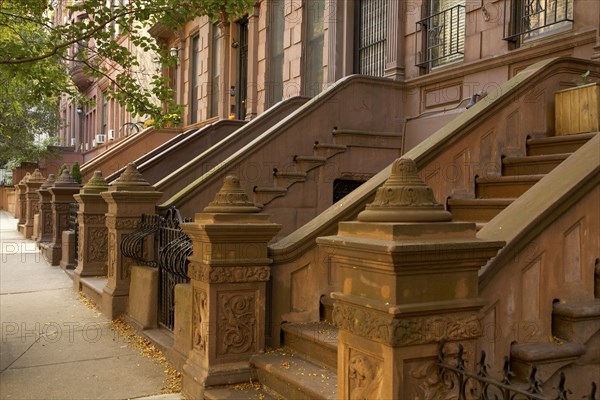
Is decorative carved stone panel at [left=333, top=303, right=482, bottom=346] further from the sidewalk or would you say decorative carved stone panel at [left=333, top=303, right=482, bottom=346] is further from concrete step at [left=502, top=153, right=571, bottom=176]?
concrete step at [left=502, top=153, right=571, bottom=176]

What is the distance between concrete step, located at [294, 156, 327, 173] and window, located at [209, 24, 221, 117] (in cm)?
933

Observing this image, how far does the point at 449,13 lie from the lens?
32.7 ft

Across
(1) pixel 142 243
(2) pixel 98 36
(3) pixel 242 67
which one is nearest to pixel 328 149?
(1) pixel 142 243

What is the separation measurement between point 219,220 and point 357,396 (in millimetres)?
2199

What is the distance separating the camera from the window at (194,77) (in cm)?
2019

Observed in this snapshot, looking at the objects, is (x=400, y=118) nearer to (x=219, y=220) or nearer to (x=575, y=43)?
(x=575, y=43)

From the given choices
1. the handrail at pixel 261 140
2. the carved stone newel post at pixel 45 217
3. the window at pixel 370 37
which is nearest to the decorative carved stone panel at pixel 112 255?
the handrail at pixel 261 140

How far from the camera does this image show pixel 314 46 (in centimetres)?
1341

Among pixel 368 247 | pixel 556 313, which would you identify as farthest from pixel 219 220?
pixel 556 313

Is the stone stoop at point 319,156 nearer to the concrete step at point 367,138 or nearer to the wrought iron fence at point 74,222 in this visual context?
the concrete step at point 367,138

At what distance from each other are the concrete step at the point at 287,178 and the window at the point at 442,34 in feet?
9.55

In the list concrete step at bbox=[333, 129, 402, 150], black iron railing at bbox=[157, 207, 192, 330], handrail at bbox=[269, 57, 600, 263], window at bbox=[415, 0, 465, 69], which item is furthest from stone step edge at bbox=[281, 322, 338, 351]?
window at bbox=[415, 0, 465, 69]

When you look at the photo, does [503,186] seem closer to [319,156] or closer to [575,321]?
[575,321]

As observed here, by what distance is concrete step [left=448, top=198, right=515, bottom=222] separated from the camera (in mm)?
6043
